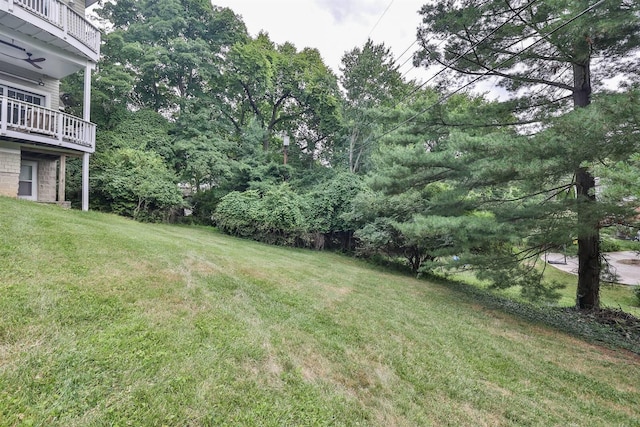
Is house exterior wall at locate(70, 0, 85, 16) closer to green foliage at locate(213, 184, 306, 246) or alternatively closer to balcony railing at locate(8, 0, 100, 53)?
balcony railing at locate(8, 0, 100, 53)

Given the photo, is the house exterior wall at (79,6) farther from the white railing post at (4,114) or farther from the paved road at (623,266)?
the paved road at (623,266)

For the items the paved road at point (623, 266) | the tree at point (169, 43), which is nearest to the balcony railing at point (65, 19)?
the tree at point (169, 43)

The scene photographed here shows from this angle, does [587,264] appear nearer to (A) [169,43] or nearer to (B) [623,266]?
(B) [623,266]

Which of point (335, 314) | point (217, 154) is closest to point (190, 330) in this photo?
point (335, 314)

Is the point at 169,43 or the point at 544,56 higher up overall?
the point at 169,43

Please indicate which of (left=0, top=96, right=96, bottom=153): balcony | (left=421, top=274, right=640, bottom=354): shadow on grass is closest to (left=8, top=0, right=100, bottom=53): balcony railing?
(left=0, top=96, right=96, bottom=153): balcony

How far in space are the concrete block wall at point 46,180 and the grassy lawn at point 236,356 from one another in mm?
5005

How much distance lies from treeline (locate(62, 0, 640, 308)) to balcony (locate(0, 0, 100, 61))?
4.17 metres

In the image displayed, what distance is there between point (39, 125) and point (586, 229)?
13.2 m

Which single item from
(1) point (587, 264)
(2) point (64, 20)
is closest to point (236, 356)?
(1) point (587, 264)

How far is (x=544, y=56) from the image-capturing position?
6664 millimetres

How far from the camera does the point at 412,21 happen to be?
727 cm

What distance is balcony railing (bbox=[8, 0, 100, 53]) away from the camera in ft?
23.1

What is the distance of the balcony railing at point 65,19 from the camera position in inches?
277
